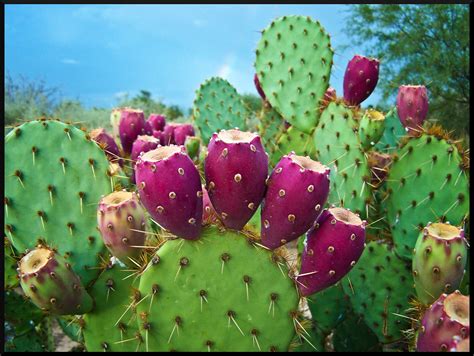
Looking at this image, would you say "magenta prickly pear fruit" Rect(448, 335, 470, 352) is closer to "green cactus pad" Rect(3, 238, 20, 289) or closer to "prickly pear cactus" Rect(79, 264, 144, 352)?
"prickly pear cactus" Rect(79, 264, 144, 352)

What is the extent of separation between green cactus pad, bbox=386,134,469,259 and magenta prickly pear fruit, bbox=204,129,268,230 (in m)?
1.11

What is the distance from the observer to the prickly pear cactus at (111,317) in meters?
1.61

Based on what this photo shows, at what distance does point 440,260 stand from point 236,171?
659 mm

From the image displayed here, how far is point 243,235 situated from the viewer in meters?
1.34

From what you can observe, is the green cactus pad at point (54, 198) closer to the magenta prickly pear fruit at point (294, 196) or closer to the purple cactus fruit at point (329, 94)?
the magenta prickly pear fruit at point (294, 196)

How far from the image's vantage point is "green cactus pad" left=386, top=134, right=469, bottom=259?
2.08m

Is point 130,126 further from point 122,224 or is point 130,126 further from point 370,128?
point 122,224

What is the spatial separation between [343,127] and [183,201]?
1454mm

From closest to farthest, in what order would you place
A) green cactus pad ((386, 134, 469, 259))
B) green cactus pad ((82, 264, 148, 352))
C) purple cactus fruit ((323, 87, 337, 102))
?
1. green cactus pad ((82, 264, 148, 352))
2. green cactus pad ((386, 134, 469, 259))
3. purple cactus fruit ((323, 87, 337, 102))

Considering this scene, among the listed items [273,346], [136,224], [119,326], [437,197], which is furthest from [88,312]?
[437,197]

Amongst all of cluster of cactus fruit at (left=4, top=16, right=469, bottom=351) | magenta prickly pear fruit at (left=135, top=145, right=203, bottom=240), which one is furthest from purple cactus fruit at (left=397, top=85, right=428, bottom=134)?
magenta prickly pear fruit at (left=135, top=145, right=203, bottom=240)

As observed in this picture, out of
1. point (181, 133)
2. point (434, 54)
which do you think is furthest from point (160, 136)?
point (434, 54)

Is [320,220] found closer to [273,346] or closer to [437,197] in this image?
[273,346]

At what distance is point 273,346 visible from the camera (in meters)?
1.34
